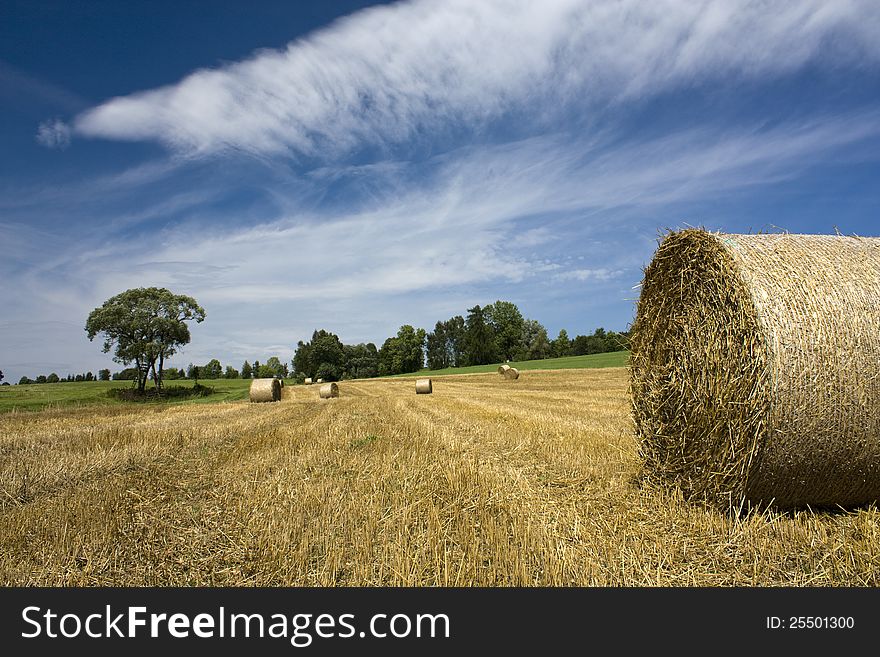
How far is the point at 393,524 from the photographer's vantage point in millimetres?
4234

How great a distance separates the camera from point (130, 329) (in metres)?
38.9

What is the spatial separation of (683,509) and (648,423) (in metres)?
1.35

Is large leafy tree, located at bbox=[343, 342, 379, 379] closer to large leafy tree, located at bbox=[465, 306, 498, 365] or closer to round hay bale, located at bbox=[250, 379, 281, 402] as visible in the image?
large leafy tree, located at bbox=[465, 306, 498, 365]

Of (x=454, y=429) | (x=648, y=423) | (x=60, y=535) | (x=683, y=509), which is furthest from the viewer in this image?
(x=454, y=429)

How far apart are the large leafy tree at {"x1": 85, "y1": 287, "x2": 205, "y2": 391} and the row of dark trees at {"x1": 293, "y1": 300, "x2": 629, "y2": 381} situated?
1609 inches

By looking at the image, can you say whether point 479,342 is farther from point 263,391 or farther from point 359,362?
point 263,391

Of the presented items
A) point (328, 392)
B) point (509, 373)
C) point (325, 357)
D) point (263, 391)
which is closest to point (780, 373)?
point (263, 391)

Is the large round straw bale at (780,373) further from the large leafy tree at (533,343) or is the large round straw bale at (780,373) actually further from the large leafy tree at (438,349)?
the large leafy tree at (438,349)

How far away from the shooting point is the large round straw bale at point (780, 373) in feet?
14.3

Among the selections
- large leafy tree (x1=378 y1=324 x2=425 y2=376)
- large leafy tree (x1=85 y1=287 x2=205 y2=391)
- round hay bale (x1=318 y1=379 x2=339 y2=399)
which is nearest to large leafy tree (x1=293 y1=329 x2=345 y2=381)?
large leafy tree (x1=378 y1=324 x2=425 y2=376)

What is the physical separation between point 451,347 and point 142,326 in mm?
72021

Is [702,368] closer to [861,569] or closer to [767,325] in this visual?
[767,325]

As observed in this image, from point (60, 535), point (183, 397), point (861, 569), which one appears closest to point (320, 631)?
point (60, 535)

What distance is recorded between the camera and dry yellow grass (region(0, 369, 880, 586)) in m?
3.45
